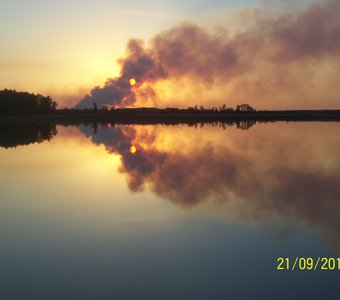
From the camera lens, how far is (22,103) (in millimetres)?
122375

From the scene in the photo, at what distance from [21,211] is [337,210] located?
9595mm

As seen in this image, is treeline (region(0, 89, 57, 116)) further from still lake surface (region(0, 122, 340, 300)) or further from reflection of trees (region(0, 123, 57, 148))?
still lake surface (region(0, 122, 340, 300))

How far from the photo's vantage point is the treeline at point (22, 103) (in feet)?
393

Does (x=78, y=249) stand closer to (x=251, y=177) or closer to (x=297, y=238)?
(x=297, y=238)

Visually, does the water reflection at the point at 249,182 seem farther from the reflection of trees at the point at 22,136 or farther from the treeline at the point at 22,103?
the treeline at the point at 22,103

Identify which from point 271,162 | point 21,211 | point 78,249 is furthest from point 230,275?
point 271,162

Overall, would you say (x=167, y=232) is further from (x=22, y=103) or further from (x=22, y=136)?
(x=22, y=103)
